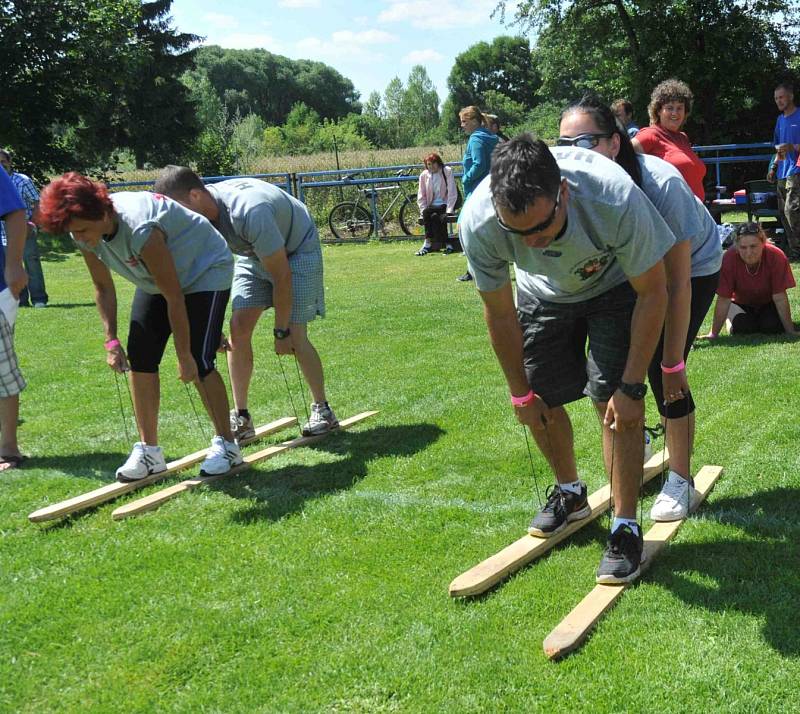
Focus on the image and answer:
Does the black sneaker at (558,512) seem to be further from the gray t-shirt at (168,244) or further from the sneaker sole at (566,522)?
the gray t-shirt at (168,244)

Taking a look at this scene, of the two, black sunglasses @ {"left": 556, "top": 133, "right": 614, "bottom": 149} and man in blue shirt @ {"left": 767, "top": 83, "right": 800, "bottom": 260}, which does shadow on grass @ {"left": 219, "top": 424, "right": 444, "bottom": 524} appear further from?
man in blue shirt @ {"left": 767, "top": 83, "right": 800, "bottom": 260}

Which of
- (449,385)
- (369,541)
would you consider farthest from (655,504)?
(449,385)

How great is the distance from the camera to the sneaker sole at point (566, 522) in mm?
3717

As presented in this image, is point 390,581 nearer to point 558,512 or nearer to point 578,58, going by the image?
point 558,512

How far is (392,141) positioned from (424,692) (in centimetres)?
7262

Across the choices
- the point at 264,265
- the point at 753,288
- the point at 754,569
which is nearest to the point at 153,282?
the point at 264,265

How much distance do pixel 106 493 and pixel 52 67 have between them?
20.5 m

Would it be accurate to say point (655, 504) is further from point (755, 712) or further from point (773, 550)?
point (755, 712)

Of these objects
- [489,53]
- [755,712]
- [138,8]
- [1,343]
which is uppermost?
[489,53]

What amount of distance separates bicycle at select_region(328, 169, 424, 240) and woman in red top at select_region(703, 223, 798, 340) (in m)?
12.1

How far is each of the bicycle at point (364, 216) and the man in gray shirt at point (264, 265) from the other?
1381cm

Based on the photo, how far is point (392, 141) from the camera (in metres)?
72.9

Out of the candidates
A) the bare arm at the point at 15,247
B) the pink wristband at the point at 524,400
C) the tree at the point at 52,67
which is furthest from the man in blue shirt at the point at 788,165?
the tree at the point at 52,67

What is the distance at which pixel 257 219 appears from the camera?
4.81m
